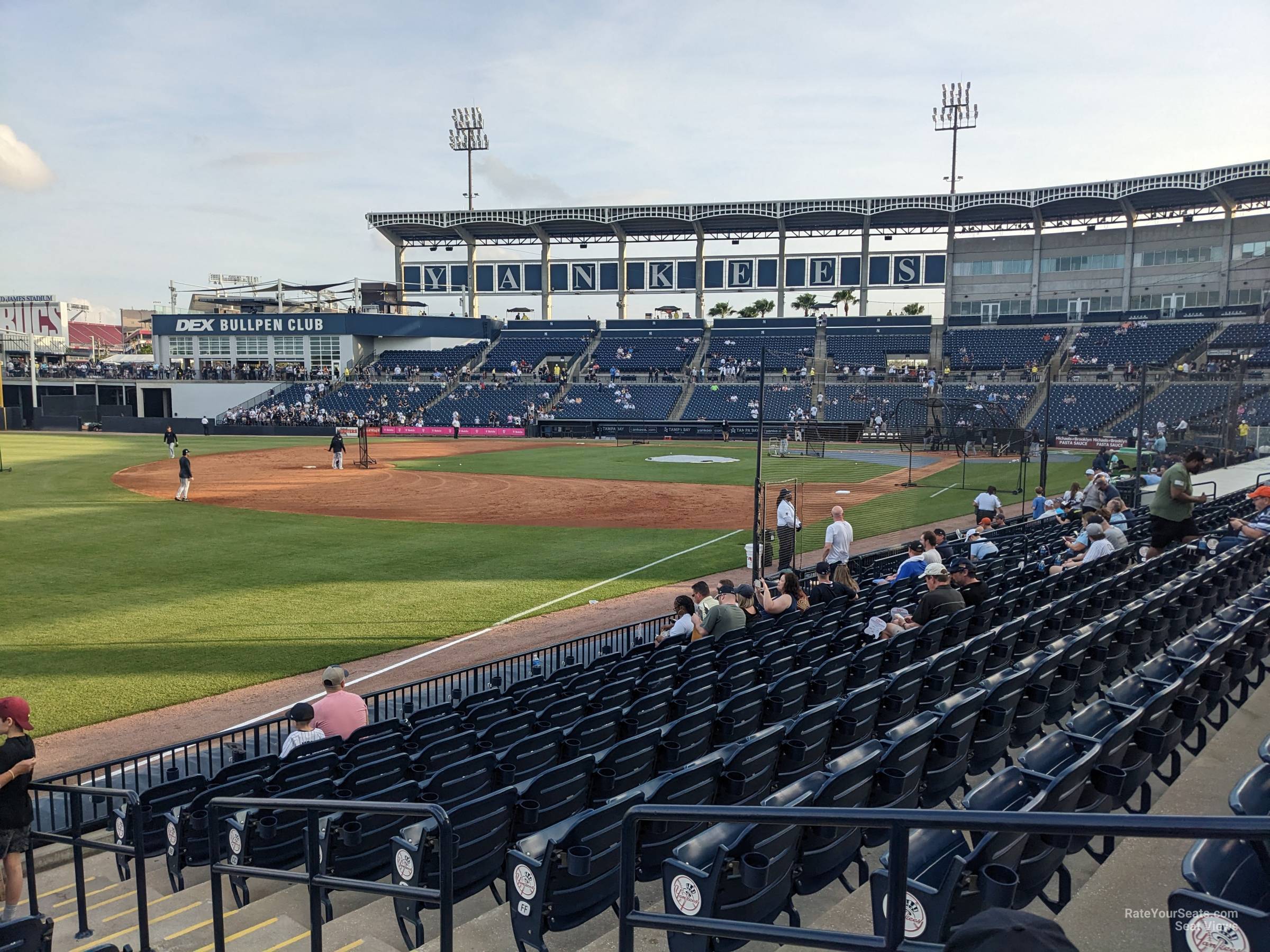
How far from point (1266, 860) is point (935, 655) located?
5603 millimetres

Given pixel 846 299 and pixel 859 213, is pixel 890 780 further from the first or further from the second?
pixel 846 299

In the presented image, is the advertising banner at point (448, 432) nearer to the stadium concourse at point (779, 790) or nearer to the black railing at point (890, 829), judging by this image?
the stadium concourse at point (779, 790)

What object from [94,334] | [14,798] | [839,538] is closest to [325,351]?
[839,538]

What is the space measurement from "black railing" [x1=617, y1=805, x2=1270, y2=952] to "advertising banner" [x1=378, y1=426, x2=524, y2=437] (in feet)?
211

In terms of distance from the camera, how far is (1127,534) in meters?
16.4

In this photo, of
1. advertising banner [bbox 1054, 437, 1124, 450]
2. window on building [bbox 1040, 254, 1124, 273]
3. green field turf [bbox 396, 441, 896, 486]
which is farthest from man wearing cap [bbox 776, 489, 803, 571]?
window on building [bbox 1040, 254, 1124, 273]

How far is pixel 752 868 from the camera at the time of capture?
13.0 ft

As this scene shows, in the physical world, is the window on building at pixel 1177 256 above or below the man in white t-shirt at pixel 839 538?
above

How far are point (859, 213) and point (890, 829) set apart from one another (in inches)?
2841

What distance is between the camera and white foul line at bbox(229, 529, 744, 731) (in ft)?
39.1

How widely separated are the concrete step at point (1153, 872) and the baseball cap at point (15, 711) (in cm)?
753

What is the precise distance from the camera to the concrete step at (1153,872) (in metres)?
3.89

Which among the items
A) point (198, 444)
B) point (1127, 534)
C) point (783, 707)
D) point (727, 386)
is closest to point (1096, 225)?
point (727, 386)

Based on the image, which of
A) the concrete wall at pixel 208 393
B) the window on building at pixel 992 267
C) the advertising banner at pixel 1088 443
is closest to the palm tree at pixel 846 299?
the window on building at pixel 992 267
